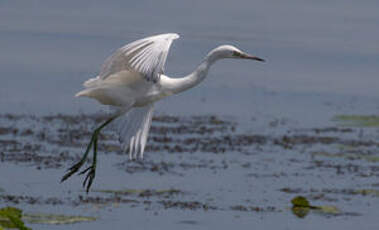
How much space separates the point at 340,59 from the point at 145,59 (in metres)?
16.8

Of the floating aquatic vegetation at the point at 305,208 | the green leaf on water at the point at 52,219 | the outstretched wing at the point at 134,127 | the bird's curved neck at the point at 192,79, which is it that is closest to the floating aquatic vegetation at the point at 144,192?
the green leaf on water at the point at 52,219

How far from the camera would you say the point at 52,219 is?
1096 cm

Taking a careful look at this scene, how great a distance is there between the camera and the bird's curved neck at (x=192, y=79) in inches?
354

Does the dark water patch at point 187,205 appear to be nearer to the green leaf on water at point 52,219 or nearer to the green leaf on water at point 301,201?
the green leaf on water at point 301,201

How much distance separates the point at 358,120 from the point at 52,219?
753 centimetres

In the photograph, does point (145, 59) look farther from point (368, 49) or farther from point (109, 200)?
point (368, 49)

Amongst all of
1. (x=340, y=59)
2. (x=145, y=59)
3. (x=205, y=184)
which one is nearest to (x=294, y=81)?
(x=340, y=59)

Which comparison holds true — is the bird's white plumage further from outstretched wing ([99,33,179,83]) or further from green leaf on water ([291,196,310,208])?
green leaf on water ([291,196,310,208])

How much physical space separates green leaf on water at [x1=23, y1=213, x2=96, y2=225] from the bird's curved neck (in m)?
2.48

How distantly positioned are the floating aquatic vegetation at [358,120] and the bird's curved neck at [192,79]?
826 centimetres

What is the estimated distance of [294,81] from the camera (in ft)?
70.4

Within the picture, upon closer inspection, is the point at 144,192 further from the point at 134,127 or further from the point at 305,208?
the point at 134,127

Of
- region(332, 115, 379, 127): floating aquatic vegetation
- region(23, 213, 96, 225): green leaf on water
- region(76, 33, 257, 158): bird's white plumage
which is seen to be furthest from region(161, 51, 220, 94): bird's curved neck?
region(332, 115, 379, 127): floating aquatic vegetation

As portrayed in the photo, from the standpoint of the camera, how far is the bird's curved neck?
29.5 feet
